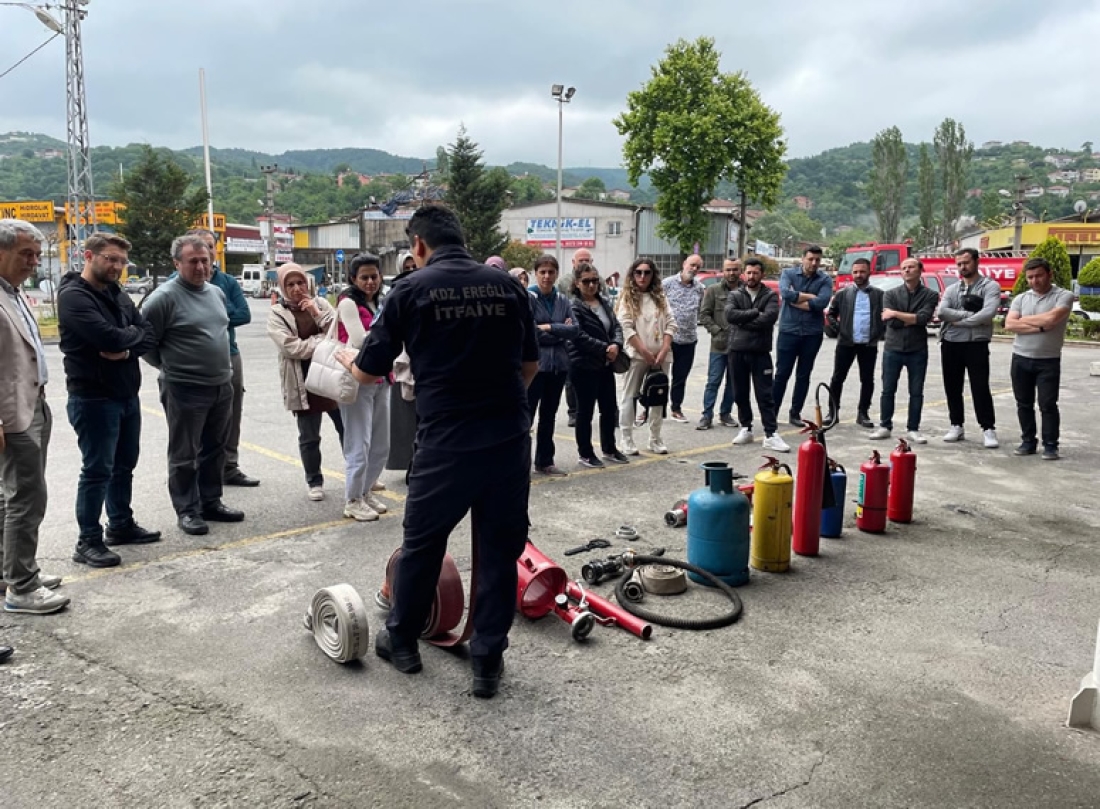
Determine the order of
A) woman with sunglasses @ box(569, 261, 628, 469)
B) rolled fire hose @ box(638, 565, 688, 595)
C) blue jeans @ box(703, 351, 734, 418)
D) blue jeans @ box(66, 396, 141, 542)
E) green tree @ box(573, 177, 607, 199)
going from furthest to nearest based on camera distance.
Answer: green tree @ box(573, 177, 607, 199), blue jeans @ box(703, 351, 734, 418), woman with sunglasses @ box(569, 261, 628, 469), blue jeans @ box(66, 396, 141, 542), rolled fire hose @ box(638, 565, 688, 595)

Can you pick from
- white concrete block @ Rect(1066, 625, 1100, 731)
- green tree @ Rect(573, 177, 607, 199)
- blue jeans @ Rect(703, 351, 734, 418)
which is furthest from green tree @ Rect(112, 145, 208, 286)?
green tree @ Rect(573, 177, 607, 199)

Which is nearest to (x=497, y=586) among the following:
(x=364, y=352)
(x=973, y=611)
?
(x=364, y=352)

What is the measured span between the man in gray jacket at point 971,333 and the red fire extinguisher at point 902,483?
3.44 m

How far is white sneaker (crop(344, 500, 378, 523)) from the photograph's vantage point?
6.11 metres

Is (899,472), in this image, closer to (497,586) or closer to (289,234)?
(497,586)

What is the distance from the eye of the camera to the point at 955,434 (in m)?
9.34

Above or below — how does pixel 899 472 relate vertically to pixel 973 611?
above

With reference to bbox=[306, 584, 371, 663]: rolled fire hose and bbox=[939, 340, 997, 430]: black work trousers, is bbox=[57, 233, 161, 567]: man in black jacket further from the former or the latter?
bbox=[939, 340, 997, 430]: black work trousers

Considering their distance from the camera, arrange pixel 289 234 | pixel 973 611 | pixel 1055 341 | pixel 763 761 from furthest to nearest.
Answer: pixel 289 234 < pixel 1055 341 < pixel 973 611 < pixel 763 761

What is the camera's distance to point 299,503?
661 centimetres

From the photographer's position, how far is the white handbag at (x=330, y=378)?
17.9 feet

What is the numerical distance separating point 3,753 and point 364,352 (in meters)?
2.07

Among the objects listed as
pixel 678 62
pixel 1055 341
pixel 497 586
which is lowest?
pixel 497 586

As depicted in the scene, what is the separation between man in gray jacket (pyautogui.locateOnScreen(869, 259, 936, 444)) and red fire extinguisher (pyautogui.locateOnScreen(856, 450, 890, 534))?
141 inches
